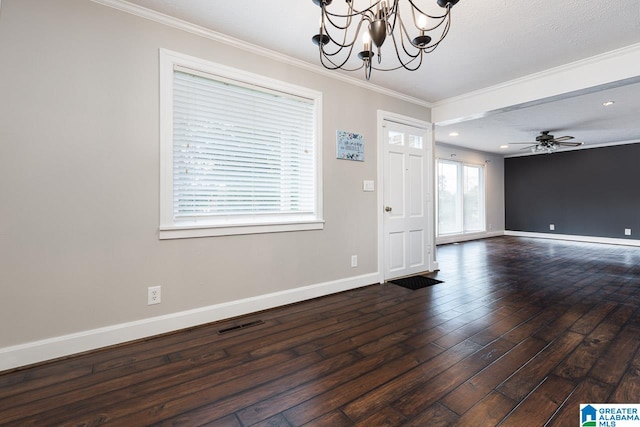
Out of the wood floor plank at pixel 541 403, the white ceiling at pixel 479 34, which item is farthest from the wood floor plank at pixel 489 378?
the white ceiling at pixel 479 34

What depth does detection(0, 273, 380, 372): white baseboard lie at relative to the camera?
1.86 m

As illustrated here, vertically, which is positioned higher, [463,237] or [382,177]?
[382,177]

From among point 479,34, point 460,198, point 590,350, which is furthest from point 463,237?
point 479,34

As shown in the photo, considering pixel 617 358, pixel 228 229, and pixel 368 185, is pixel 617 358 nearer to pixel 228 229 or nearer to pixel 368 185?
pixel 368 185

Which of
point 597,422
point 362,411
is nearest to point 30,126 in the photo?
point 362,411

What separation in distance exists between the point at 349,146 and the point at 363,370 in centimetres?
236

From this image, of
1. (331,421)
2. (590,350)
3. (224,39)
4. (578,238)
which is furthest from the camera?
(578,238)

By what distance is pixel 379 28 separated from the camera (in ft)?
5.06

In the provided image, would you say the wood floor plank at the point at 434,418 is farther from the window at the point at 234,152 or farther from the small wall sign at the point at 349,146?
the small wall sign at the point at 349,146

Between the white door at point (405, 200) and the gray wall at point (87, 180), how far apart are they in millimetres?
1987

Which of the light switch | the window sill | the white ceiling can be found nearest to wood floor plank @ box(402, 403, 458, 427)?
the window sill

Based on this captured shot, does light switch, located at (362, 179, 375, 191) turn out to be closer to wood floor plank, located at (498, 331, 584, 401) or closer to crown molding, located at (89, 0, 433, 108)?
crown molding, located at (89, 0, 433, 108)

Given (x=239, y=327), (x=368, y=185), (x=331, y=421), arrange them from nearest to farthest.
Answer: (x=331, y=421), (x=239, y=327), (x=368, y=185)

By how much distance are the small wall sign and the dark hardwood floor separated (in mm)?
1639
